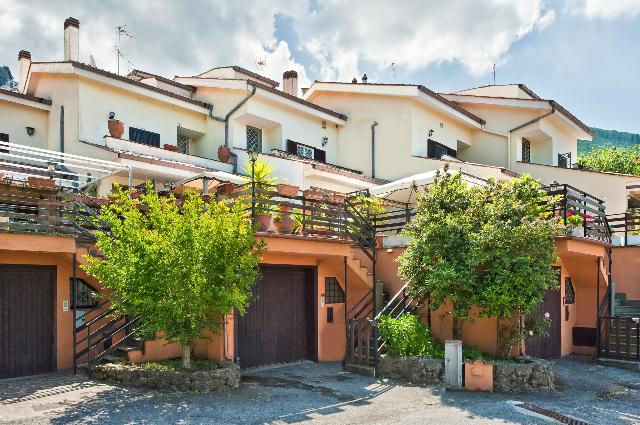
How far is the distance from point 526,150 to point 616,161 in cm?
1703

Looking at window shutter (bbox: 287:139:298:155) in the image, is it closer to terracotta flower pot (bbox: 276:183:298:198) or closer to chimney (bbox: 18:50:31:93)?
chimney (bbox: 18:50:31:93)

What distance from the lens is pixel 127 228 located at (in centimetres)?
1060

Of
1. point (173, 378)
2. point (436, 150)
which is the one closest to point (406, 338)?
point (173, 378)

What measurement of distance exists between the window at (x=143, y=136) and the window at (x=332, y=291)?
28.6 feet

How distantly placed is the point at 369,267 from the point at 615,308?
806 centimetres

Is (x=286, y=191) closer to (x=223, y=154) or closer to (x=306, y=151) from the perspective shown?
(x=223, y=154)

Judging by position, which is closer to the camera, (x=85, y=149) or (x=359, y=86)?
(x=85, y=149)

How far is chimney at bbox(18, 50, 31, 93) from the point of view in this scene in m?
21.1

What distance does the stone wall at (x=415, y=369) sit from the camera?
481 inches

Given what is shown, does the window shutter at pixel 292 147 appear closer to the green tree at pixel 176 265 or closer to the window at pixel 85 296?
the window at pixel 85 296

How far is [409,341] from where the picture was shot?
12953 mm

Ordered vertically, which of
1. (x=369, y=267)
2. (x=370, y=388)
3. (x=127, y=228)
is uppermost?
(x=127, y=228)

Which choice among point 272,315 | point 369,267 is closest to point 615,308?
point 369,267

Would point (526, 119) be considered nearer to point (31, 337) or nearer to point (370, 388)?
point (370, 388)
